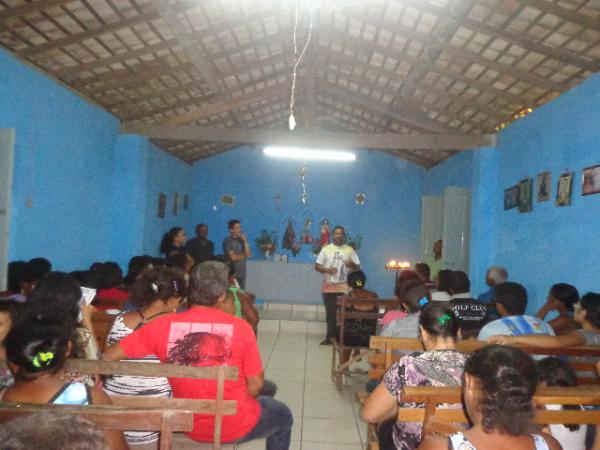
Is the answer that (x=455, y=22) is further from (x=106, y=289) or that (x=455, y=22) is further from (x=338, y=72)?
(x=106, y=289)

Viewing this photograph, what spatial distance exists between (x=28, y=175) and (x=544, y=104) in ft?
16.8

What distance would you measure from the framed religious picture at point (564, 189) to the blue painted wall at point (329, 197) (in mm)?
5722

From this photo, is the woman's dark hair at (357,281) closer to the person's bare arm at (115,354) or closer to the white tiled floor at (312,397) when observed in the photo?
the white tiled floor at (312,397)

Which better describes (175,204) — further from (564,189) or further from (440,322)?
(440,322)

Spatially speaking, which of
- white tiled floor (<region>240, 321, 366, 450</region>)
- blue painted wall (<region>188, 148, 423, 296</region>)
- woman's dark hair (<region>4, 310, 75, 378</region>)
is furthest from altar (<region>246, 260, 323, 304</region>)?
woman's dark hair (<region>4, 310, 75, 378</region>)

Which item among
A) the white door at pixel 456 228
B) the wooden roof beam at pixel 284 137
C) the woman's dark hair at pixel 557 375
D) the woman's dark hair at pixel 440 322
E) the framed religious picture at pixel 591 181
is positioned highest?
the wooden roof beam at pixel 284 137

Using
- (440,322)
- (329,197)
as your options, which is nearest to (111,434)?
(440,322)

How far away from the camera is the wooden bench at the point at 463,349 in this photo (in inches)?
95.7

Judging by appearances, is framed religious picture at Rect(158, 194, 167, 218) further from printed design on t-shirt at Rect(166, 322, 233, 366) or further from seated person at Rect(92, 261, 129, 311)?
printed design on t-shirt at Rect(166, 322, 233, 366)

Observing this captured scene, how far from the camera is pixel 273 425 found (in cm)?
225

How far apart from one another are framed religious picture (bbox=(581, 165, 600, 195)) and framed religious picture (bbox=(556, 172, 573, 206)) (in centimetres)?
25

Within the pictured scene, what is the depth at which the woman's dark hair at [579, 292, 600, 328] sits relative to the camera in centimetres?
306

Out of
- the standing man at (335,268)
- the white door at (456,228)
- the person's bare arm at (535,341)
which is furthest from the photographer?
the white door at (456,228)

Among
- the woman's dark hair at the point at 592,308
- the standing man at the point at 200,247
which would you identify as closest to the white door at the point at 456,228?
the standing man at the point at 200,247
